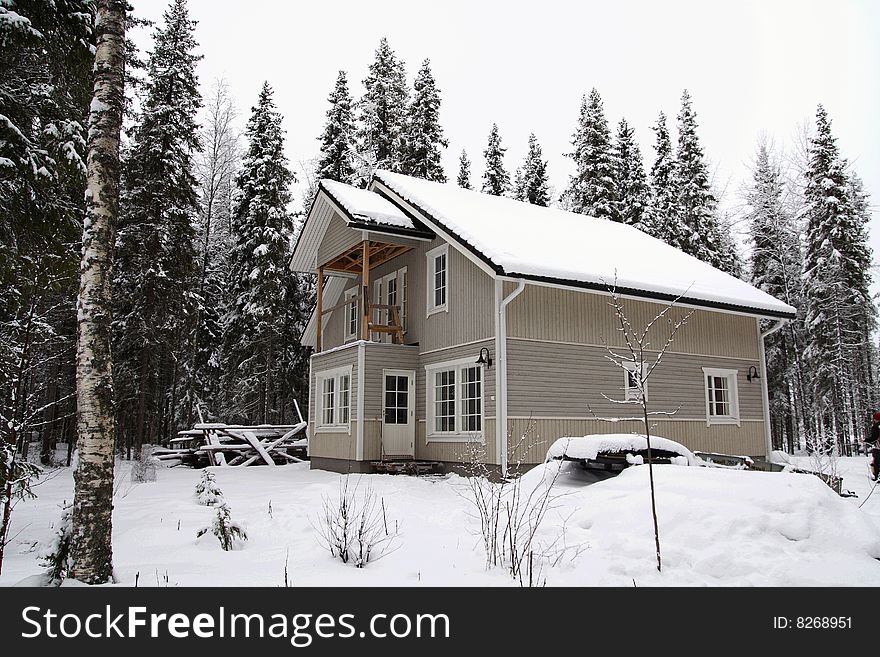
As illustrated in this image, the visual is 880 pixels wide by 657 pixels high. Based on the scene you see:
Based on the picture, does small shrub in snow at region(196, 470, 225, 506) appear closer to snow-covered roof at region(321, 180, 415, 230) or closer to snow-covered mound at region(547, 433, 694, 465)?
snow-covered mound at region(547, 433, 694, 465)

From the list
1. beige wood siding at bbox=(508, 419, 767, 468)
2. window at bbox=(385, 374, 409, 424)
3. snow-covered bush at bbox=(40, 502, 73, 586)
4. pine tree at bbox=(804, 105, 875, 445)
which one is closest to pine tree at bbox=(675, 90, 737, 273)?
pine tree at bbox=(804, 105, 875, 445)

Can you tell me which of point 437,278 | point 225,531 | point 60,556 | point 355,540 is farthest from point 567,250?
point 60,556

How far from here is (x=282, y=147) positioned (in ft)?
87.7

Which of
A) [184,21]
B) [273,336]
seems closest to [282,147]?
[184,21]

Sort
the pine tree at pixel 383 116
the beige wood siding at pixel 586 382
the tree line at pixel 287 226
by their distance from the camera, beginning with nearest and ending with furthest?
the beige wood siding at pixel 586 382 < the tree line at pixel 287 226 < the pine tree at pixel 383 116

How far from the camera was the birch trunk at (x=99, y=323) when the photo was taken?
5336 mm

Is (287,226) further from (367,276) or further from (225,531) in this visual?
(225,531)

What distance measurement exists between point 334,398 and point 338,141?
46.6 ft

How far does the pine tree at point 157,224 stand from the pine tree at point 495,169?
1358cm

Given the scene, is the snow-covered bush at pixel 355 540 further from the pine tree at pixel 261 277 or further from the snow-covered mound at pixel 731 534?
the pine tree at pixel 261 277

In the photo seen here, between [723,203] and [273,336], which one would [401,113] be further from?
[723,203]

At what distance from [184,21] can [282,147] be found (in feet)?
18.1

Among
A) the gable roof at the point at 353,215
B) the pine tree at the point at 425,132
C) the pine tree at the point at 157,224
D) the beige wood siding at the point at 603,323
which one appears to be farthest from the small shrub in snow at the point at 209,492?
the pine tree at the point at 425,132

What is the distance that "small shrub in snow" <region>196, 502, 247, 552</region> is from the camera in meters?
6.62
